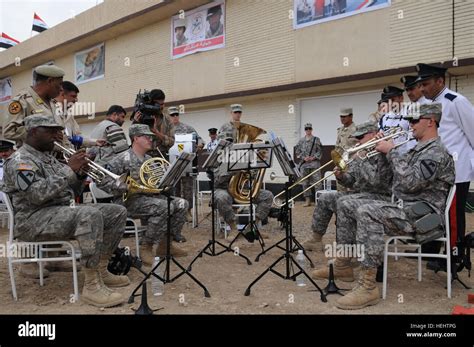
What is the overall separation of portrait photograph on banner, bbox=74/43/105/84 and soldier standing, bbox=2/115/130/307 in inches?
619

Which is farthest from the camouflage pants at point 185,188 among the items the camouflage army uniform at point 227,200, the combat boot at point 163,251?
the combat boot at point 163,251

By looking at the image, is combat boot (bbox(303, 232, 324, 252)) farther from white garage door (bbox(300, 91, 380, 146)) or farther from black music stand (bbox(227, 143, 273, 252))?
white garage door (bbox(300, 91, 380, 146))

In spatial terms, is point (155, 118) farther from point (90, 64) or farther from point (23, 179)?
point (90, 64)

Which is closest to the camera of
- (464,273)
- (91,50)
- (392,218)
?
(392,218)

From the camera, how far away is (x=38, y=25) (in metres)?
22.1

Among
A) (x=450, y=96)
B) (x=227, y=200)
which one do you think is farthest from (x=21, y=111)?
(x=450, y=96)

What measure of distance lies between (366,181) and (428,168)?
44.4 inches

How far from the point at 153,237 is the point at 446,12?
812 cm

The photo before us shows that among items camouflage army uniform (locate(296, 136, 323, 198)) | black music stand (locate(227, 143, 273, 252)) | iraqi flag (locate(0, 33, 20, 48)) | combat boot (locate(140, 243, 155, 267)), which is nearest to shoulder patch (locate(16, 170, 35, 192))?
combat boot (locate(140, 243, 155, 267))

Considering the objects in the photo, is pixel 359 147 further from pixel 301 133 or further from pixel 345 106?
pixel 301 133

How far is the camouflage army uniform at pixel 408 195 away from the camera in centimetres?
370

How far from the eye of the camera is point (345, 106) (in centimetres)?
1098
